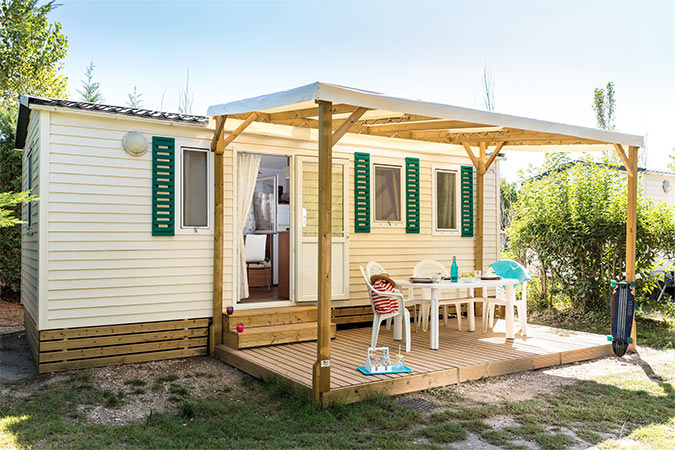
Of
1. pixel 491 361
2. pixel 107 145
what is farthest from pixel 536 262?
pixel 107 145

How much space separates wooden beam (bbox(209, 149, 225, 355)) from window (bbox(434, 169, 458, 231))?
3180 mm

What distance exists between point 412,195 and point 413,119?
224cm

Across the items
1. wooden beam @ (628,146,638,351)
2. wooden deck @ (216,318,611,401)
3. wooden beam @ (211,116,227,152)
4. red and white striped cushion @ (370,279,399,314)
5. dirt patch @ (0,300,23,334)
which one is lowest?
dirt patch @ (0,300,23,334)

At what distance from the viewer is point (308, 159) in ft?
22.2

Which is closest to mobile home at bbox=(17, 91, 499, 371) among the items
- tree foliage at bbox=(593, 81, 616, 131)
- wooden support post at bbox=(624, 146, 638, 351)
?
wooden support post at bbox=(624, 146, 638, 351)

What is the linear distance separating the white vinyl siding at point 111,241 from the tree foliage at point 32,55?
7.92 m

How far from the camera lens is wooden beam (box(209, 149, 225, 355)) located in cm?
613

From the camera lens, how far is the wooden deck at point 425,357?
15.2 ft

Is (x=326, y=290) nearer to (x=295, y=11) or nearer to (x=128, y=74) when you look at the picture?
(x=295, y=11)

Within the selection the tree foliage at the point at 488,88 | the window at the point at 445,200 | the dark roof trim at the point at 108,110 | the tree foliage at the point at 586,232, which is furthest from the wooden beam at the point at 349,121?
the tree foliage at the point at 488,88

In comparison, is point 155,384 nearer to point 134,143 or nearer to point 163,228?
point 163,228

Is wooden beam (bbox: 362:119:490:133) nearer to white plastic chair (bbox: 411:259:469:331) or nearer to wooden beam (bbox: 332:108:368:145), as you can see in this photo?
wooden beam (bbox: 332:108:368:145)

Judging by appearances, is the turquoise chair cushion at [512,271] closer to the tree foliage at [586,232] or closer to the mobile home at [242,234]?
the mobile home at [242,234]

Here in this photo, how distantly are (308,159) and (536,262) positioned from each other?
5048mm
